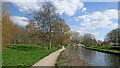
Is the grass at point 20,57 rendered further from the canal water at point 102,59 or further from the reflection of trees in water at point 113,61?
A: the reflection of trees in water at point 113,61

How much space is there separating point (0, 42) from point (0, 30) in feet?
3.98

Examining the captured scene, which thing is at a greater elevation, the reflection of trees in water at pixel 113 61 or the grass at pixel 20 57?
the grass at pixel 20 57

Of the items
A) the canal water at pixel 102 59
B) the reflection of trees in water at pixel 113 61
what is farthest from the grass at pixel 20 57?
the reflection of trees in water at pixel 113 61

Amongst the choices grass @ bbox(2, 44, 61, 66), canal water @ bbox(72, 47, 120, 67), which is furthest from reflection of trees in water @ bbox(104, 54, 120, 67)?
grass @ bbox(2, 44, 61, 66)

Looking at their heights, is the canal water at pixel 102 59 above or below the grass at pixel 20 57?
below

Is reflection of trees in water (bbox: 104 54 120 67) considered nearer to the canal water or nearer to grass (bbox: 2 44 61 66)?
the canal water

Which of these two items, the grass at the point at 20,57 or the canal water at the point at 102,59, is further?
the canal water at the point at 102,59

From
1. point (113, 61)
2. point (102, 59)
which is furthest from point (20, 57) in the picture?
point (113, 61)

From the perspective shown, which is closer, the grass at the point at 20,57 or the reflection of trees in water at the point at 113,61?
the grass at the point at 20,57

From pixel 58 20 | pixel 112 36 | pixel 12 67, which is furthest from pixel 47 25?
pixel 112 36

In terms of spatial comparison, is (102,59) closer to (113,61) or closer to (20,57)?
(113,61)

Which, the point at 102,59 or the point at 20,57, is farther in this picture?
the point at 102,59

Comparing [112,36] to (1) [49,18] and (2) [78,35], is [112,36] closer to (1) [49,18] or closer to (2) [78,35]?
(2) [78,35]

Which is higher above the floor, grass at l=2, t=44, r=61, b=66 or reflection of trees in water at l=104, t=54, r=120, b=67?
grass at l=2, t=44, r=61, b=66
